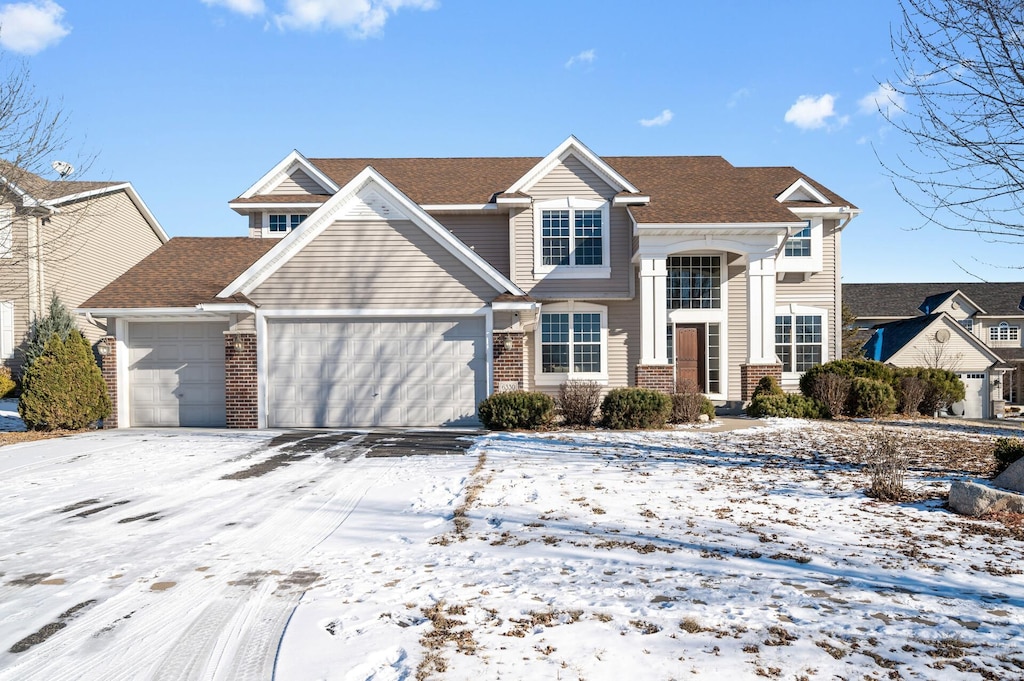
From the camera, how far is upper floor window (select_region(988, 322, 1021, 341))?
131 feet

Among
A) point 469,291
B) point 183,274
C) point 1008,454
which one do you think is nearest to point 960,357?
point 1008,454

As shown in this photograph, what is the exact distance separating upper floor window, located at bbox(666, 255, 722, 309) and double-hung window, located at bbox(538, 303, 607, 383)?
2.42 meters

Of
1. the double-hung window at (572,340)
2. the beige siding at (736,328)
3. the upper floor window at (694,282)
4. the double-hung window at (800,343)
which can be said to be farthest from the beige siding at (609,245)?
the double-hung window at (800,343)

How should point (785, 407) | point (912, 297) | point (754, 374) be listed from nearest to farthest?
point (785, 407), point (754, 374), point (912, 297)

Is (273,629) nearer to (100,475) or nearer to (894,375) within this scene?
(100,475)

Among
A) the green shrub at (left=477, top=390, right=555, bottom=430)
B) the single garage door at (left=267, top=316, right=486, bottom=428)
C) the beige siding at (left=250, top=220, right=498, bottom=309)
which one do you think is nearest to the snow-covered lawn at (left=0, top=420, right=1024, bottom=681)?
the green shrub at (left=477, top=390, right=555, bottom=430)

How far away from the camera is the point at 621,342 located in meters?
18.6

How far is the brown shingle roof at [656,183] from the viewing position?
17406 mm

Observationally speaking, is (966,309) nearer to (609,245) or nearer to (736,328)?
(736,328)

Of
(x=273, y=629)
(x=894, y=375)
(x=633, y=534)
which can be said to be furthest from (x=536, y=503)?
(x=894, y=375)

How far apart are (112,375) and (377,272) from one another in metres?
6.18

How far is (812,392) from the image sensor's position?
16.5 m

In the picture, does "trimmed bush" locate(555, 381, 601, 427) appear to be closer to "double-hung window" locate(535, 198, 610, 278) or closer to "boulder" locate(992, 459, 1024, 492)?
"double-hung window" locate(535, 198, 610, 278)

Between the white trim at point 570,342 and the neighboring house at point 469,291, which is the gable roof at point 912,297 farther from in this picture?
the white trim at point 570,342
